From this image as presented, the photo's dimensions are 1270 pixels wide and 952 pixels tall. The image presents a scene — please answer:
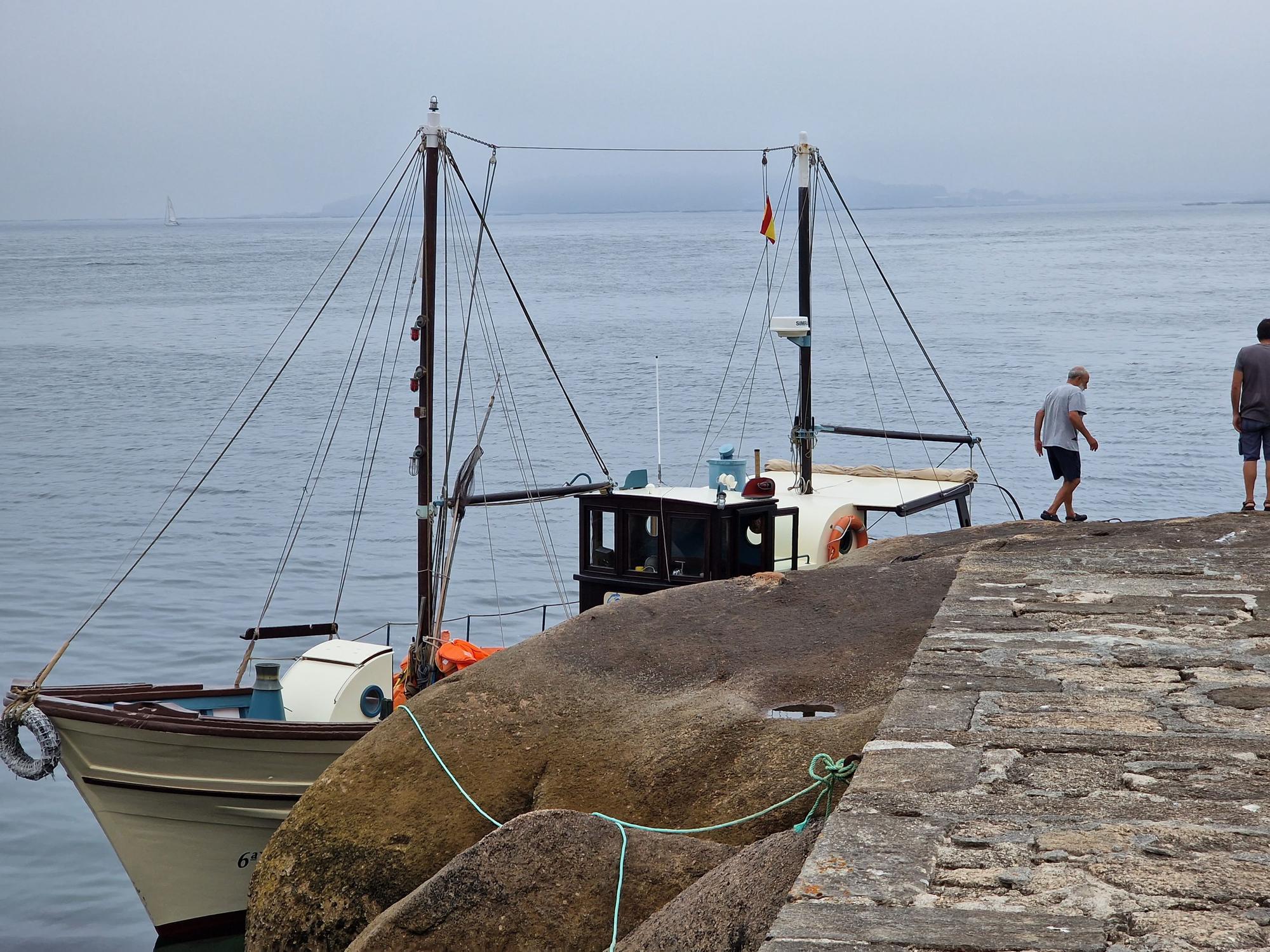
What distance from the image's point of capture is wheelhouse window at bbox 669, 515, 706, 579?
13352mm

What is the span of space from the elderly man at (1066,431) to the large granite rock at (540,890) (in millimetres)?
9474

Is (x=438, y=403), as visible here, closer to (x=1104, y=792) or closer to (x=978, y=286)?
(x=1104, y=792)

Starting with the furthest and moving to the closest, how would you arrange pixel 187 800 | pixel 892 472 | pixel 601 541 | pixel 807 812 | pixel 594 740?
pixel 892 472 → pixel 601 541 → pixel 187 800 → pixel 594 740 → pixel 807 812

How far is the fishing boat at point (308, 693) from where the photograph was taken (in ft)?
37.0

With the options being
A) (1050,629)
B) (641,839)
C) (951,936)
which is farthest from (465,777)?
(951,936)

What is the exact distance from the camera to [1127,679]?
544 centimetres

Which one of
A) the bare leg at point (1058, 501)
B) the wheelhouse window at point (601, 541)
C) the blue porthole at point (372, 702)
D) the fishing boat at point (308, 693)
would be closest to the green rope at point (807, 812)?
the fishing boat at point (308, 693)

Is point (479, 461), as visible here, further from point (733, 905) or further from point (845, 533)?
point (733, 905)

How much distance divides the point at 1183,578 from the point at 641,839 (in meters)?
3.33

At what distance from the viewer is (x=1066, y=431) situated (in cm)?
1446

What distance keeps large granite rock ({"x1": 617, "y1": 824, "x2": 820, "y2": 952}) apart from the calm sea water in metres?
8.42

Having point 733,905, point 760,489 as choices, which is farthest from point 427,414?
point 733,905

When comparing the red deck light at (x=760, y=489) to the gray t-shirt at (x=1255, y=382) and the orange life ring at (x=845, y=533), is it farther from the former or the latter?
the gray t-shirt at (x=1255, y=382)

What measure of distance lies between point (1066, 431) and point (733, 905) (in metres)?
10.8
